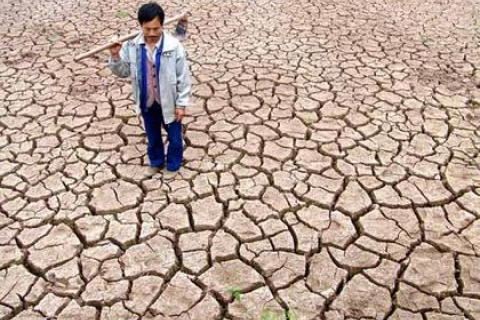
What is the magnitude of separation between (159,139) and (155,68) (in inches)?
25.0

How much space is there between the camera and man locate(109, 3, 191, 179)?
2609mm

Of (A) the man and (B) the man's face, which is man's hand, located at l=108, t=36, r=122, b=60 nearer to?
(A) the man

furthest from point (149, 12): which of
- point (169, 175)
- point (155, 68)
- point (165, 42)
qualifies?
point (169, 175)

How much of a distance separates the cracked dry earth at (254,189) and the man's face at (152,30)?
3.51 feet

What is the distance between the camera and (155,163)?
3299mm

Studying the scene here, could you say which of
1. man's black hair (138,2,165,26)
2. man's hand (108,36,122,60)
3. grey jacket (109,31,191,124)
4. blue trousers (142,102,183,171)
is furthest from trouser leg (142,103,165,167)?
man's black hair (138,2,165,26)

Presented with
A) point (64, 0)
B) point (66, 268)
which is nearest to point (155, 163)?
point (66, 268)

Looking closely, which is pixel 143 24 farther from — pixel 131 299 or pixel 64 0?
pixel 64 0

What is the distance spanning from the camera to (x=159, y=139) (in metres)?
3.20

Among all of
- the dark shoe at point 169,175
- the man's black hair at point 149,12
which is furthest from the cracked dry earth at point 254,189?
the man's black hair at point 149,12

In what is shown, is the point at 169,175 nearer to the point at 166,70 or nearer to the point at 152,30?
the point at 166,70

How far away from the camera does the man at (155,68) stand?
2609mm

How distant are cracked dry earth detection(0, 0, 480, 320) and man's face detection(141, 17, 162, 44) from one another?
3.51 feet

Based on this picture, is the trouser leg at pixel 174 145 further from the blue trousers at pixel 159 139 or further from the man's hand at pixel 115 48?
the man's hand at pixel 115 48
